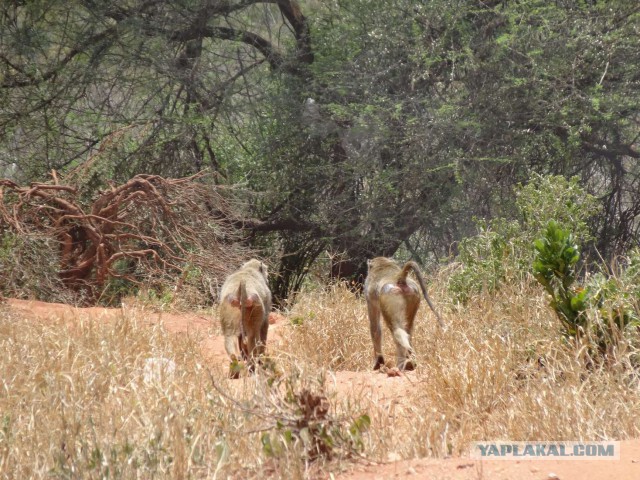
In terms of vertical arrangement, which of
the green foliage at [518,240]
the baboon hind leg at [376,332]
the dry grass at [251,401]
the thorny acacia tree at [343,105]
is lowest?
the dry grass at [251,401]

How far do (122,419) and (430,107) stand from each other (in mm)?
9255

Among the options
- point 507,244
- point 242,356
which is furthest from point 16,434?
point 507,244

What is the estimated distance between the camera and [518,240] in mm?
9656

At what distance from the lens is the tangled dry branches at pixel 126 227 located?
11.7 meters

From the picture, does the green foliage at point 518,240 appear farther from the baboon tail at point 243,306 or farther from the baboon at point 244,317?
the baboon tail at point 243,306

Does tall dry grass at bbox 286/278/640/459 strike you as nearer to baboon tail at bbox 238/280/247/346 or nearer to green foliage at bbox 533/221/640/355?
green foliage at bbox 533/221/640/355

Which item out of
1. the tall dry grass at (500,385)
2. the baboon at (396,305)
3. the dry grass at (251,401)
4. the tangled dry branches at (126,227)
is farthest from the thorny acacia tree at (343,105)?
the dry grass at (251,401)

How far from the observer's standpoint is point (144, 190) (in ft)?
40.3

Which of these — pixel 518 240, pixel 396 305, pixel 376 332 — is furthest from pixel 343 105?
pixel 396 305

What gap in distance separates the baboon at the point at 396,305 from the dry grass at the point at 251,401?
23cm

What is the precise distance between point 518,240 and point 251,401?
206 inches

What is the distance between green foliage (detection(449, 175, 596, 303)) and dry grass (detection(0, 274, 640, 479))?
90 cm

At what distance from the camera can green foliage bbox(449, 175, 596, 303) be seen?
9164 mm

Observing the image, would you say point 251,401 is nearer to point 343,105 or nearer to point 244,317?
point 244,317
